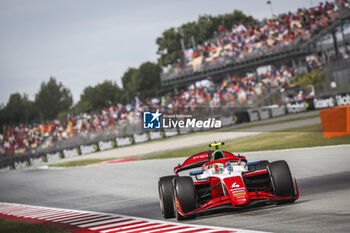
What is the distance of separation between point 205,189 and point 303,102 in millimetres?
28606

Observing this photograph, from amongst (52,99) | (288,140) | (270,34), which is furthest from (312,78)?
(52,99)

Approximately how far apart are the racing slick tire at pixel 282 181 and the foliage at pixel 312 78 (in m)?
28.3

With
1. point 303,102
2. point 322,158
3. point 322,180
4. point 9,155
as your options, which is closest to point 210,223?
point 322,180

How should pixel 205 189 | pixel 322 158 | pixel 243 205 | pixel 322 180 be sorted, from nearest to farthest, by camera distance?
pixel 243 205
pixel 205 189
pixel 322 180
pixel 322 158

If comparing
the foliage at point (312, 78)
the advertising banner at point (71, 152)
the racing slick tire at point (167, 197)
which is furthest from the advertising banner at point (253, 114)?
the racing slick tire at point (167, 197)

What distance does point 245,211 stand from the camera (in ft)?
28.6

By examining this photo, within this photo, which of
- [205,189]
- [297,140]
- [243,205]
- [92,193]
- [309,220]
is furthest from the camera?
[297,140]

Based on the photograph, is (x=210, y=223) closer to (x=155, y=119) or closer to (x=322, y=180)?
(x=155, y=119)

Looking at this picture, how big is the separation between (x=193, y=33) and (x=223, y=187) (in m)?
76.2

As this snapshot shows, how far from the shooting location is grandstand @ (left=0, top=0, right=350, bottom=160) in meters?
39.5

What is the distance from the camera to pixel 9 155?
42281mm

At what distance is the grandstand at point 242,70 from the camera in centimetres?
3947

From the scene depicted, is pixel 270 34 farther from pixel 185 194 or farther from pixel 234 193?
pixel 234 193

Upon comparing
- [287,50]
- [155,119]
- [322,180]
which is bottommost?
[322,180]
